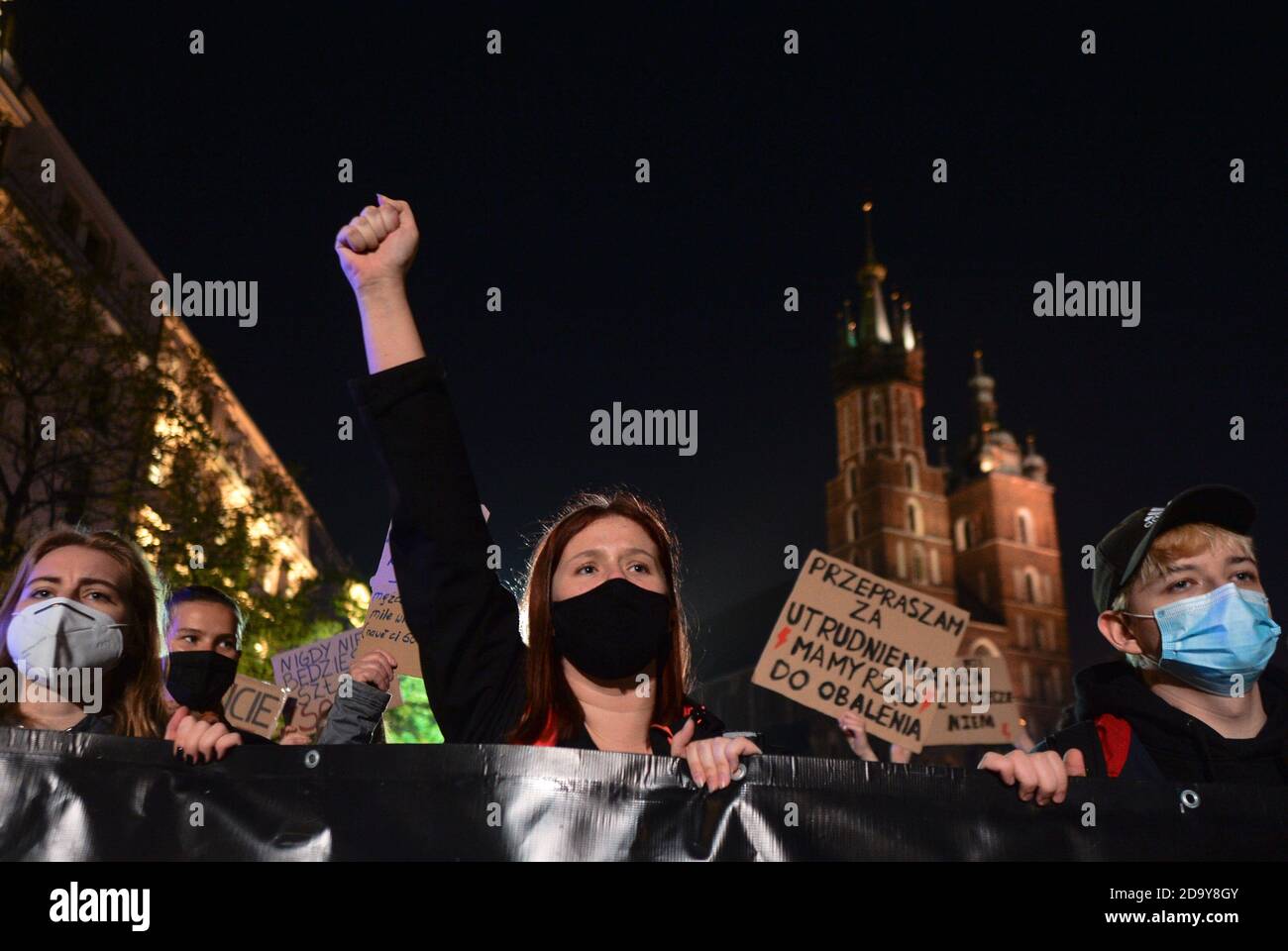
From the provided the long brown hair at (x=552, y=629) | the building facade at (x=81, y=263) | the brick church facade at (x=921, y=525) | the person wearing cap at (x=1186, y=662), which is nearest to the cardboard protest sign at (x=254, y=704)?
the long brown hair at (x=552, y=629)

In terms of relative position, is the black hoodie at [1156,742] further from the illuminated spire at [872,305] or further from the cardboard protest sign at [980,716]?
the illuminated spire at [872,305]

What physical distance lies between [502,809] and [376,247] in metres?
1.21

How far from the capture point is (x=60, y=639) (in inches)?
127

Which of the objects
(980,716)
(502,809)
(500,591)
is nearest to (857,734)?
(980,716)

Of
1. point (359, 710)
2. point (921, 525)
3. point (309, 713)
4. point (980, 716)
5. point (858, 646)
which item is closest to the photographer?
point (359, 710)

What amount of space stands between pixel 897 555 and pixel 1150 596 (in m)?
96.7

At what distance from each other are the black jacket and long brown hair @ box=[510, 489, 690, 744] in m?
0.05

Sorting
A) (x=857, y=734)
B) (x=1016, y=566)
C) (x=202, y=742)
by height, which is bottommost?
(x=857, y=734)

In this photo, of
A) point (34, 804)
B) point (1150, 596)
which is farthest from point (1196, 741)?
point (34, 804)

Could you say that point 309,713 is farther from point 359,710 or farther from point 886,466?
point 886,466

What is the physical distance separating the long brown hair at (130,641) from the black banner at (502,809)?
1.37 metres

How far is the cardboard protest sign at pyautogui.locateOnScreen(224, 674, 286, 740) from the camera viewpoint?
313 inches
